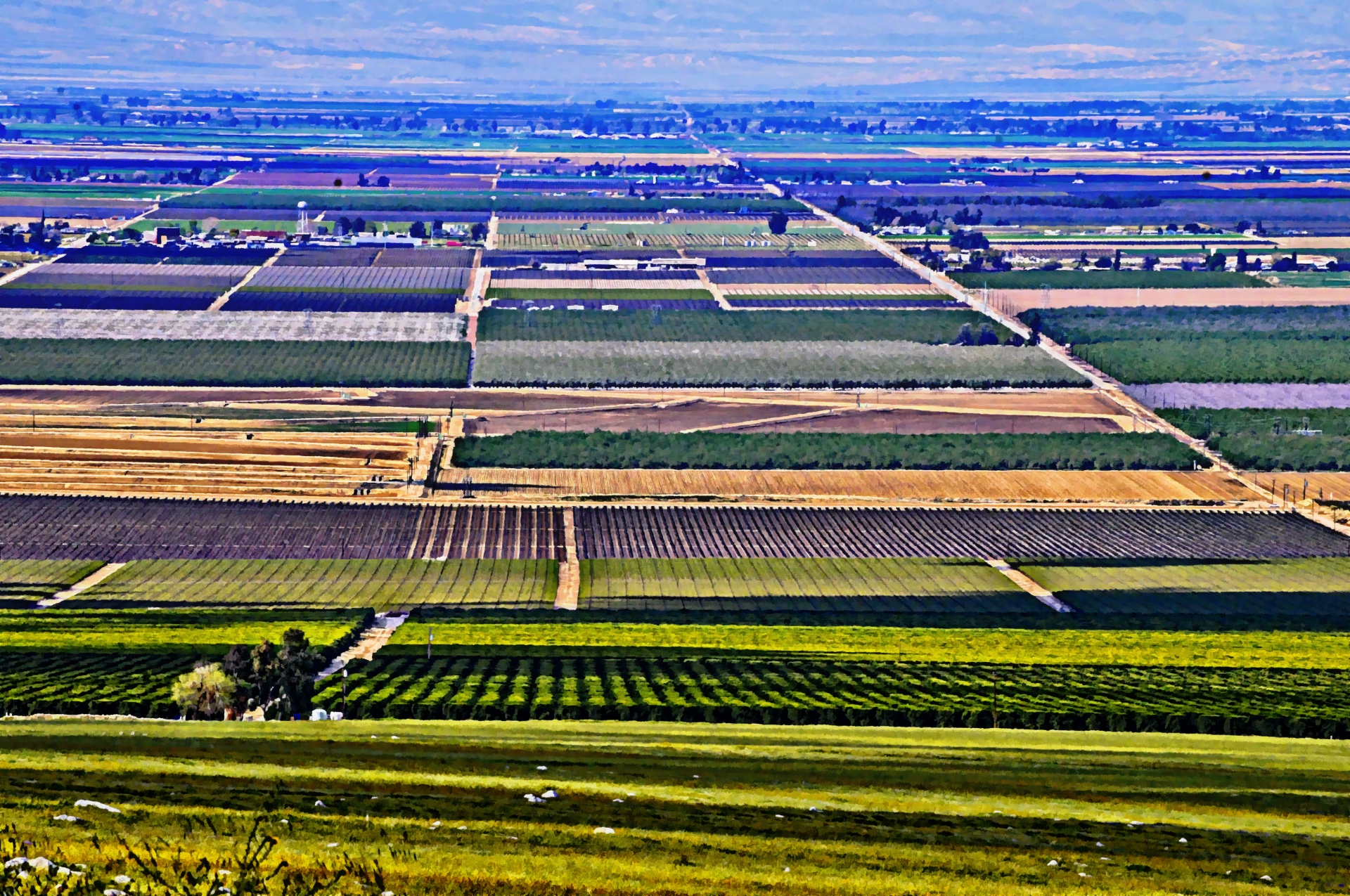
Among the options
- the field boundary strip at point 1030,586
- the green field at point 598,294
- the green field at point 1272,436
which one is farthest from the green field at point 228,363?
the field boundary strip at point 1030,586

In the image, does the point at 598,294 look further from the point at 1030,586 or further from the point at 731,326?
the point at 1030,586

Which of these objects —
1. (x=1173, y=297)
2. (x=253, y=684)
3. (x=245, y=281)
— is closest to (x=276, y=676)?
(x=253, y=684)

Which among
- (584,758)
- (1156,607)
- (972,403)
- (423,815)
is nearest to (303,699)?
(584,758)

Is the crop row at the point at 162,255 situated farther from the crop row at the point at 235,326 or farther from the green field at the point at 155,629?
the green field at the point at 155,629

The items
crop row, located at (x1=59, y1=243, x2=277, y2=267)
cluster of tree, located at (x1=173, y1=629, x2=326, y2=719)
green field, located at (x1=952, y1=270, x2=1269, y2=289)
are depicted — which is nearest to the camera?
cluster of tree, located at (x1=173, y1=629, x2=326, y2=719)

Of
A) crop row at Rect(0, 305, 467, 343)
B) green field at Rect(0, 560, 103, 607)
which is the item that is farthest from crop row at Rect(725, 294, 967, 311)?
green field at Rect(0, 560, 103, 607)

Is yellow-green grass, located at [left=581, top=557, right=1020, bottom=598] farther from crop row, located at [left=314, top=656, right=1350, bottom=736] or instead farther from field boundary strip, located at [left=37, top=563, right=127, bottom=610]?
field boundary strip, located at [left=37, top=563, right=127, bottom=610]

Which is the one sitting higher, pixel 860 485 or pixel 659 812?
pixel 659 812
